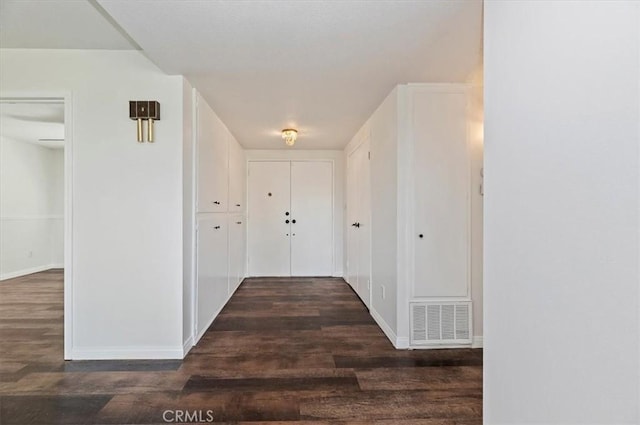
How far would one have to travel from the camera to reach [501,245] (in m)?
1.21

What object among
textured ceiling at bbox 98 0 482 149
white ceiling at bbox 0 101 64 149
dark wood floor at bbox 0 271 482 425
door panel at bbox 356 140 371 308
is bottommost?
dark wood floor at bbox 0 271 482 425

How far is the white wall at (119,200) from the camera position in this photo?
8.33 feet

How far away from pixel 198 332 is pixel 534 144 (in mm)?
2866

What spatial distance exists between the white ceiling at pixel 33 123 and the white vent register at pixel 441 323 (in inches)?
156

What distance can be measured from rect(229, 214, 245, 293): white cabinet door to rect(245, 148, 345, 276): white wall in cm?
123

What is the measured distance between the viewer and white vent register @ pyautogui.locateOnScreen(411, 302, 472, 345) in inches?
110

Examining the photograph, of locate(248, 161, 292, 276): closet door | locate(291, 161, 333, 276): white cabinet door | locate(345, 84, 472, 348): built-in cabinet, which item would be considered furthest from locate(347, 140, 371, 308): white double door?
locate(248, 161, 292, 276): closet door

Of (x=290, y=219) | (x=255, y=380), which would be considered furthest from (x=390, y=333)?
(x=290, y=219)

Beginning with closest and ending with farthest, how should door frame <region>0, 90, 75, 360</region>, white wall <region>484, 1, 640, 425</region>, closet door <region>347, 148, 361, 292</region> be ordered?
white wall <region>484, 1, 640, 425</region> → door frame <region>0, 90, 75, 360</region> → closet door <region>347, 148, 361, 292</region>

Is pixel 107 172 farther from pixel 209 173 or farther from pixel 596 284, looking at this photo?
pixel 596 284

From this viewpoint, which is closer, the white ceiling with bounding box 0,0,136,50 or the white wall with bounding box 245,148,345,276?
the white ceiling with bounding box 0,0,136,50

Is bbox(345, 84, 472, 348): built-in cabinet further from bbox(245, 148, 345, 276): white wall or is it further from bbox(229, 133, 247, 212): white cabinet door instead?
bbox(245, 148, 345, 276): white wall

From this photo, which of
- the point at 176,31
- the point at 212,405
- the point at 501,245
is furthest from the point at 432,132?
the point at 212,405

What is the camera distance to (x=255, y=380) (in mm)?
2227
